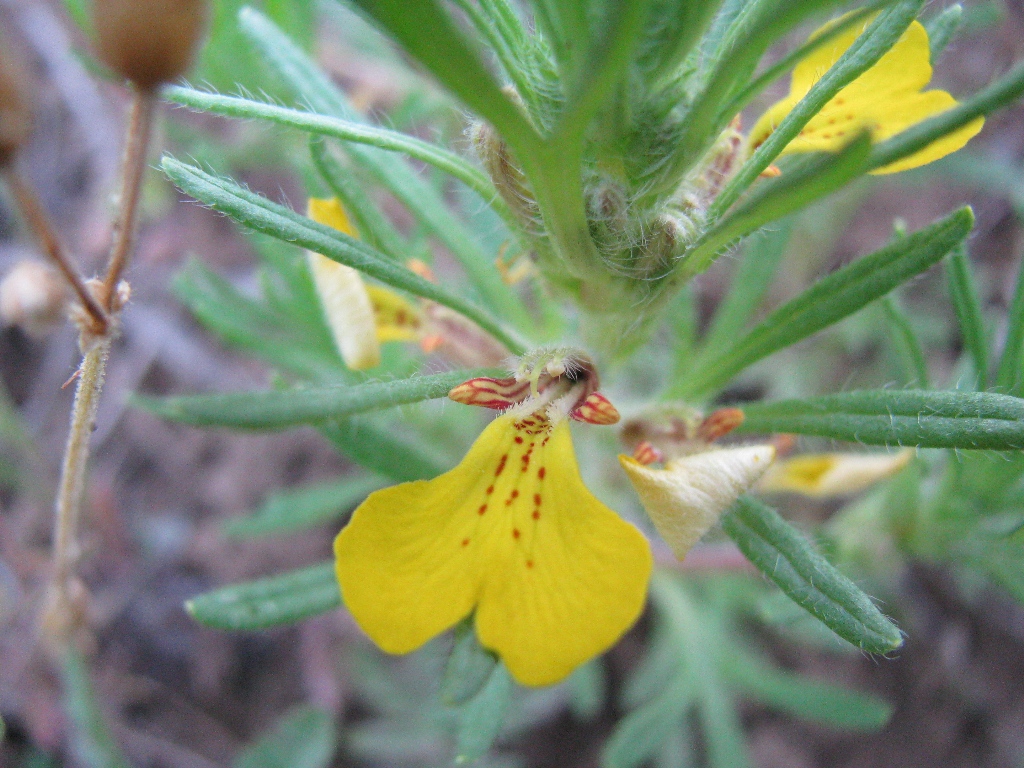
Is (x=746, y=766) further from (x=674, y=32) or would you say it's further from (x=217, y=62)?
(x=217, y=62)

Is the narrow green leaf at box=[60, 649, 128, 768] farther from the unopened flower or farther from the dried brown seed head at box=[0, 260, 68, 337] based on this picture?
the unopened flower

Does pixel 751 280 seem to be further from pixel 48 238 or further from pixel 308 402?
pixel 48 238

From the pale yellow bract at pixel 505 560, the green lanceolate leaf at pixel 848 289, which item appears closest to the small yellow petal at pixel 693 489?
the pale yellow bract at pixel 505 560

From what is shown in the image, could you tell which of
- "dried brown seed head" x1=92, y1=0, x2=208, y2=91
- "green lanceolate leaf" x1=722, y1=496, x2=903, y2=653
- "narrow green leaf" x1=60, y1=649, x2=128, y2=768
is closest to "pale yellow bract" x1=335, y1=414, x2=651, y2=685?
"green lanceolate leaf" x1=722, y1=496, x2=903, y2=653

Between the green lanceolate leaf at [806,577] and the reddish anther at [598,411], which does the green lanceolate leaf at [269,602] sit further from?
the green lanceolate leaf at [806,577]

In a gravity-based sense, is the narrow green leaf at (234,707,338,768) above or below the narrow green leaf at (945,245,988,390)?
below

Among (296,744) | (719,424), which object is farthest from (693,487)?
(296,744)
